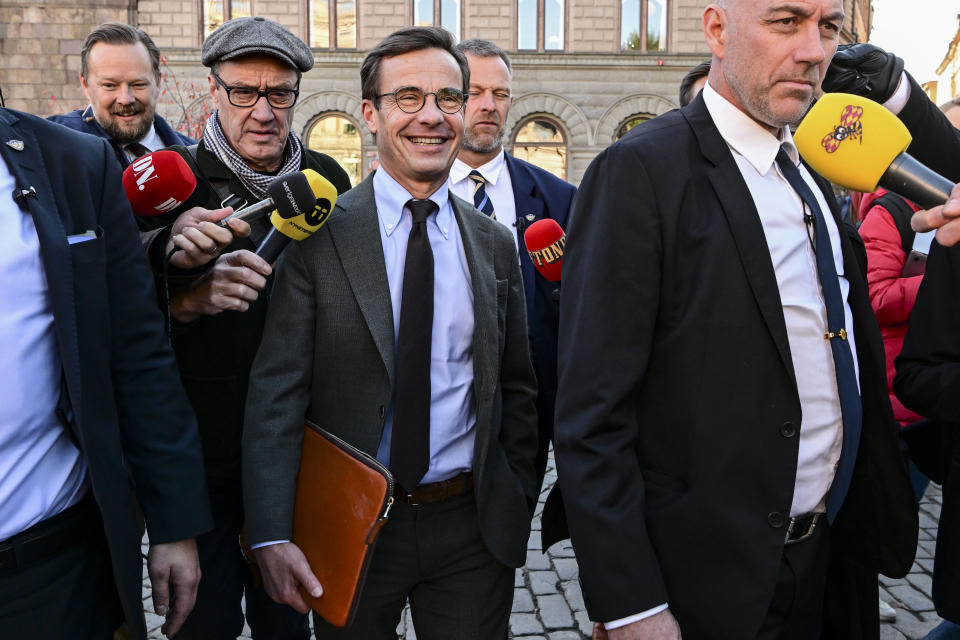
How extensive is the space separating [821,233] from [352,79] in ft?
70.2

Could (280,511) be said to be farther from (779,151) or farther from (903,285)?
(903,285)

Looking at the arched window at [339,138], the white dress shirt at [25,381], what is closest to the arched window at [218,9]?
the arched window at [339,138]

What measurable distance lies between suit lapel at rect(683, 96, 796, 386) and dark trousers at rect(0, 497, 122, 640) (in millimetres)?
1589

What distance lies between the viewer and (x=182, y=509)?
195cm

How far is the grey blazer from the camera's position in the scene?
2145mm

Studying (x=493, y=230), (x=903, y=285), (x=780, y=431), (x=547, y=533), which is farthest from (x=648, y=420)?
(x=903, y=285)

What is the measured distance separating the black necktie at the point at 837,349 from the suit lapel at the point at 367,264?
1.09 meters

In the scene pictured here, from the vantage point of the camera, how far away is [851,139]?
6.21 ft

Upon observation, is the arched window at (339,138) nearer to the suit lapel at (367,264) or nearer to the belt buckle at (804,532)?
the suit lapel at (367,264)

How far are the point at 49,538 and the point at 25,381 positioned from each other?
34 centimetres

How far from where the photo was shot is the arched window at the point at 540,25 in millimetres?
21828

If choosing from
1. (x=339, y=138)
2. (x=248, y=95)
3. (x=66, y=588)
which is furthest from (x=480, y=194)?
(x=339, y=138)

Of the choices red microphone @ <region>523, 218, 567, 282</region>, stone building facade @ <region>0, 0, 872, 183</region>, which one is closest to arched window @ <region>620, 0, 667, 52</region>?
stone building facade @ <region>0, 0, 872, 183</region>

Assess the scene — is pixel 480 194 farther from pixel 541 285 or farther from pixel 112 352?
pixel 112 352
